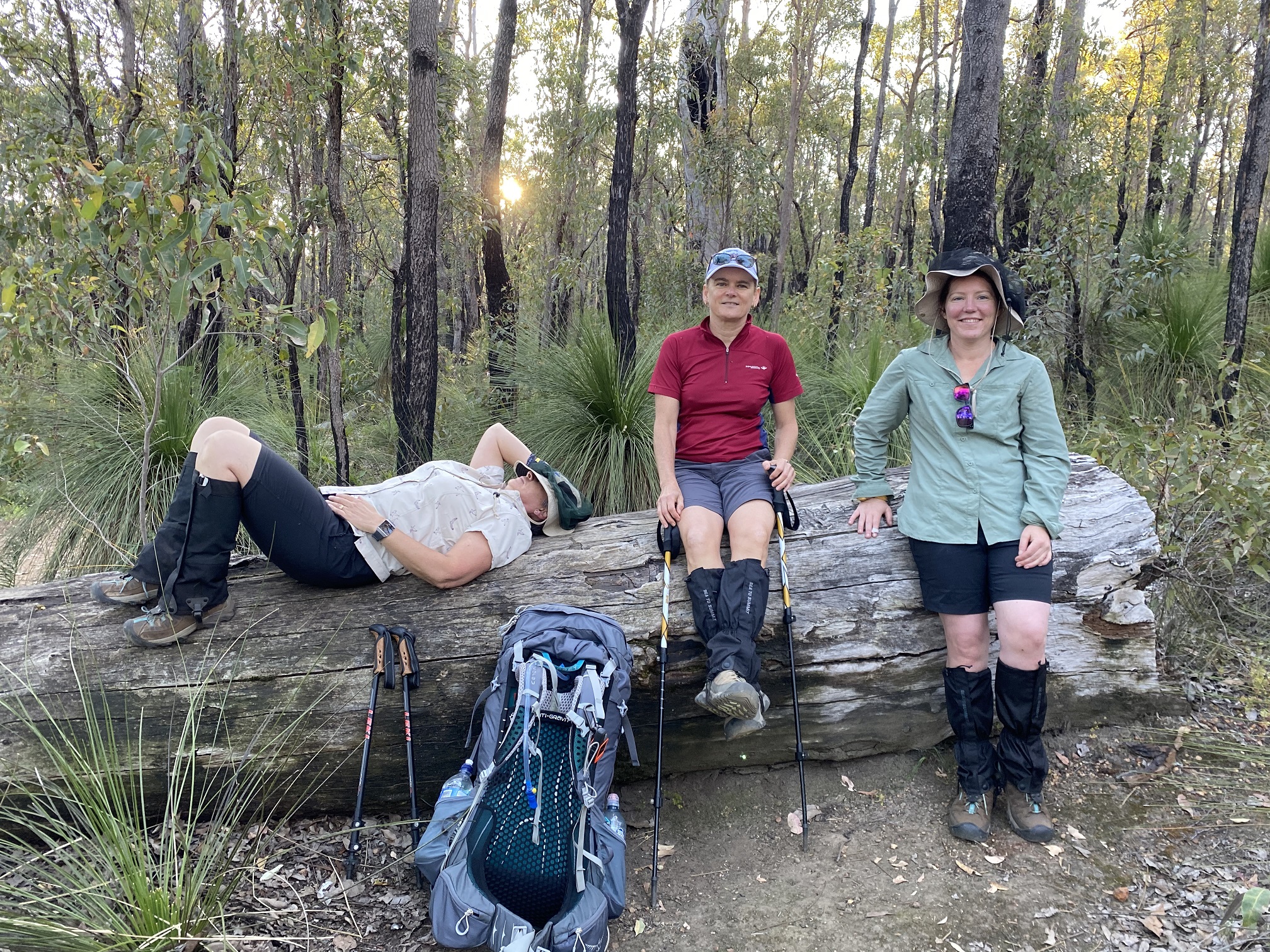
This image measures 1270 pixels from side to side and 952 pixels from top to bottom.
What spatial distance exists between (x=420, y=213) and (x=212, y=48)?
285 cm

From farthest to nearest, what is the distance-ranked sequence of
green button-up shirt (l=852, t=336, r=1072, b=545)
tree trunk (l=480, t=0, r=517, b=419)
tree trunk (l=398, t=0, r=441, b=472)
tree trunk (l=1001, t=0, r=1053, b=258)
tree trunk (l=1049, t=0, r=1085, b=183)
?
tree trunk (l=1049, t=0, r=1085, b=183) → tree trunk (l=1001, t=0, r=1053, b=258) → tree trunk (l=480, t=0, r=517, b=419) → tree trunk (l=398, t=0, r=441, b=472) → green button-up shirt (l=852, t=336, r=1072, b=545)

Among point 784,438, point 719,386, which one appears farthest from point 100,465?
point 784,438

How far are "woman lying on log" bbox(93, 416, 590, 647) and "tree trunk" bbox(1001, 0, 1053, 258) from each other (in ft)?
23.1

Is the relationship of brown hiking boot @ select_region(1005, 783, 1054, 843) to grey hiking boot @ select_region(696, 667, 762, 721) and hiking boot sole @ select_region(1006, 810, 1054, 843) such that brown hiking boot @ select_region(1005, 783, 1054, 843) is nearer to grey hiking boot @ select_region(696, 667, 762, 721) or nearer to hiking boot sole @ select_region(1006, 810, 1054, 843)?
hiking boot sole @ select_region(1006, 810, 1054, 843)

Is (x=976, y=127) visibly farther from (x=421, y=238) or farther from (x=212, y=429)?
(x=212, y=429)

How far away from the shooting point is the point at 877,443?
11.2 ft

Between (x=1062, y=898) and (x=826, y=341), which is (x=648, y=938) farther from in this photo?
(x=826, y=341)

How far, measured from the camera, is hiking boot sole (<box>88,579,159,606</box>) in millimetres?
3176

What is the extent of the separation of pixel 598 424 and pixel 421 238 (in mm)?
1890

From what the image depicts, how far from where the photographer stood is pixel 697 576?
307 centimetres

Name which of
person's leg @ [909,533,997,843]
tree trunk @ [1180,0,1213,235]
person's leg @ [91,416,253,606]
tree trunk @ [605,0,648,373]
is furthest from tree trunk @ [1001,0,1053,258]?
person's leg @ [91,416,253,606]

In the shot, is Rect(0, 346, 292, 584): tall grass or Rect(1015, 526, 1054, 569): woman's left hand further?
Rect(0, 346, 292, 584): tall grass

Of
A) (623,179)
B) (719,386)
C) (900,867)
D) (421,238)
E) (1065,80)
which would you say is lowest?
(900,867)

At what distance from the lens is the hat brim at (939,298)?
9.75 ft
